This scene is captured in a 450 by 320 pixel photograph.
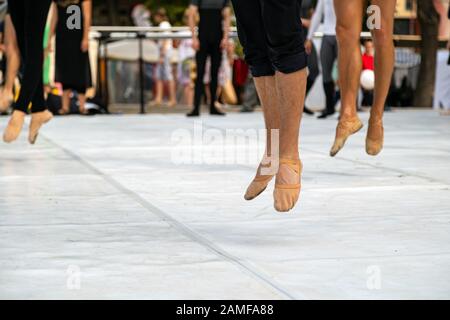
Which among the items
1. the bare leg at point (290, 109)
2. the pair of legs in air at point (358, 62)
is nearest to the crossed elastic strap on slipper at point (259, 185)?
the bare leg at point (290, 109)

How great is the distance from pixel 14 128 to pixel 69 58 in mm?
7173

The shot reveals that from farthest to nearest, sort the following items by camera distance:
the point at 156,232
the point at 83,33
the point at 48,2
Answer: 1. the point at 83,33
2. the point at 48,2
3. the point at 156,232

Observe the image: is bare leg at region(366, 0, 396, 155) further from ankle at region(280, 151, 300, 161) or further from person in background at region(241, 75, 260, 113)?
person in background at region(241, 75, 260, 113)

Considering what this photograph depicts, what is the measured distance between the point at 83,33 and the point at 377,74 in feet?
27.6

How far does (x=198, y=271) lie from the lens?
3.56 m

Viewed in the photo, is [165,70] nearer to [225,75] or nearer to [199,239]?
[225,75]

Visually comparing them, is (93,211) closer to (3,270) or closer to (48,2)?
(3,270)

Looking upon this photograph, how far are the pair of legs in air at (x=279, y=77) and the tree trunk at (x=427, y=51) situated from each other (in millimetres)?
16209

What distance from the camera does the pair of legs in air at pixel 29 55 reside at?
787 cm

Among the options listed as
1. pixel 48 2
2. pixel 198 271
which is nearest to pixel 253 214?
pixel 198 271

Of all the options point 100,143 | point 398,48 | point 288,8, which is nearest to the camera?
point 288,8

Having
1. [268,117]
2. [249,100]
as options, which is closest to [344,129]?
[268,117]

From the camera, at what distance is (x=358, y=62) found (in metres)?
6.79

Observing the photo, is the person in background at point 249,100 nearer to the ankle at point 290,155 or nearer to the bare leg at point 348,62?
the bare leg at point 348,62
